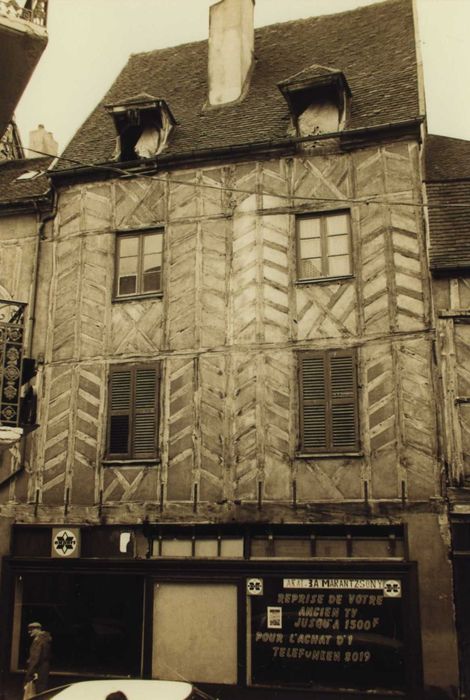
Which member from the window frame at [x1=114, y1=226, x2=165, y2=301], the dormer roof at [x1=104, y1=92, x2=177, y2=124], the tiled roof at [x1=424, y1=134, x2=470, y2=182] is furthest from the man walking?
the tiled roof at [x1=424, y1=134, x2=470, y2=182]

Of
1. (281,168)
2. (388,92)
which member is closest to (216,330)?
(281,168)

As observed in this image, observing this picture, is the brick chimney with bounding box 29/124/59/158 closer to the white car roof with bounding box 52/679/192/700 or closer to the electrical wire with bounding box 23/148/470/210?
the electrical wire with bounding box 23/148/470/210

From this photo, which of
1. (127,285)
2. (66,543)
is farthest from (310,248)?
(66,543)

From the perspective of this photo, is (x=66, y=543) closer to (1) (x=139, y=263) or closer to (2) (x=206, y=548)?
(2) (x=206, y=548)

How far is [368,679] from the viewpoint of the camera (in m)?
12.0

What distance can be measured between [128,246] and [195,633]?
696 cm

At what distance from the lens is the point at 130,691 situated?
21.8 ft

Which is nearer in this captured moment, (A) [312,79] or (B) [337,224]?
(B) [337,224]

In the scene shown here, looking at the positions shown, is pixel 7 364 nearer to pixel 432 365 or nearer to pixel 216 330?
pixel 216 330

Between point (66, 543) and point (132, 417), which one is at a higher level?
point (132, 417)

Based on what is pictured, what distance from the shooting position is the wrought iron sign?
13320 millimetres

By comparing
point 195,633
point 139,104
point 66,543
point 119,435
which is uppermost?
point 139,104

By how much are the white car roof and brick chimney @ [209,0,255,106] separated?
41.3 ft

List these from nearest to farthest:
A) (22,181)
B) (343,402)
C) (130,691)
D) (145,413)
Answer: (130,691)
(343,402)
(145,413)
(22,181)
